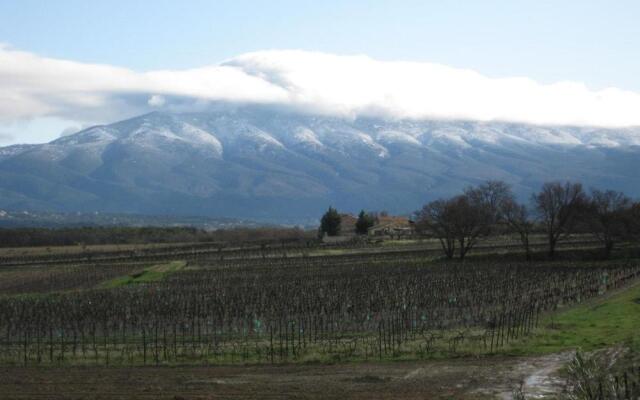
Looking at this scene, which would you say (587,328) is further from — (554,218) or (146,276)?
(554,218)

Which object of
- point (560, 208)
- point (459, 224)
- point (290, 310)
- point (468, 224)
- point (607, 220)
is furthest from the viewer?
point (468, 224)

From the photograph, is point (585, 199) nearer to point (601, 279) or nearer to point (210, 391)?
point (601, 279)

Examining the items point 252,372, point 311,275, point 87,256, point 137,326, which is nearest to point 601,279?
point 311,275

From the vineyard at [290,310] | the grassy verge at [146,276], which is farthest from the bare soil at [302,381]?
the grassy verge at [146,276]

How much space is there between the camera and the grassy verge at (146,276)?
63944 mm

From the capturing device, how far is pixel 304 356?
27781 millimetres

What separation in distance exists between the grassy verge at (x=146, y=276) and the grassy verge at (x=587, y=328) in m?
34.8

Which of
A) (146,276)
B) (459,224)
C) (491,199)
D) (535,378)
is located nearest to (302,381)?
(535,378)

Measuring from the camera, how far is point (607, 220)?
234ft

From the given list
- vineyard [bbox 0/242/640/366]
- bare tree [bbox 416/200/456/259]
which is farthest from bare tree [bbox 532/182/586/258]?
vineyard [bbox 0/242/640/366]

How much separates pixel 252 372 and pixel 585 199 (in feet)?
197

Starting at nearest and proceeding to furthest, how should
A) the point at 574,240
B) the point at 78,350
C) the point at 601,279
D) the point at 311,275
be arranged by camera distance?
the point at 78,350, the point at 601,279, the point at 311,275, the point at 574,240

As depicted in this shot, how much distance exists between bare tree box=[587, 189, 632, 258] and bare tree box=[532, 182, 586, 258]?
4.17 ft

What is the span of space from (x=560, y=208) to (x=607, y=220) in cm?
630
